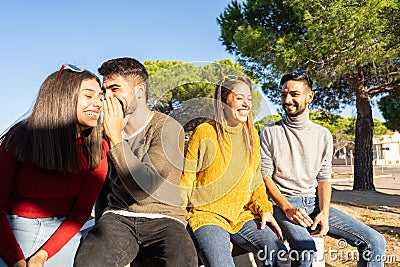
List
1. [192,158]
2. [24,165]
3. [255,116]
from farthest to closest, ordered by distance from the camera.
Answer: [255,116]
[192,158]
[24,165]

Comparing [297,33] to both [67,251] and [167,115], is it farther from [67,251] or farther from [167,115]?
[67,251]

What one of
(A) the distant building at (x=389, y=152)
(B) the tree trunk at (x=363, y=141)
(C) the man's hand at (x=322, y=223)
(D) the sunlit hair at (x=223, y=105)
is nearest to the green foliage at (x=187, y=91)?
(D) the sunlit hair at (x=223, y=105)

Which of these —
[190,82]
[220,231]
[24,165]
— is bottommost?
[220,231]

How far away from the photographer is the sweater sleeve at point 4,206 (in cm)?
206

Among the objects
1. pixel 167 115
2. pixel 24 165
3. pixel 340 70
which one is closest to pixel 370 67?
pixel 340 70

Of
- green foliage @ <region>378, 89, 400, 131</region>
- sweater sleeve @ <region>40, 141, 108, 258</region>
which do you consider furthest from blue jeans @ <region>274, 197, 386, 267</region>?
green foliage @ <region>378, 89, 400, 131</region>

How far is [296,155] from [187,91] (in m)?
1.19

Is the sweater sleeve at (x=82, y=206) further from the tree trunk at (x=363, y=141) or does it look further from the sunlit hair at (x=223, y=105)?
the tree trunk at (x=363, y=141)

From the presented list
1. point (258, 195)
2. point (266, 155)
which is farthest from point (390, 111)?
point (258, 195)

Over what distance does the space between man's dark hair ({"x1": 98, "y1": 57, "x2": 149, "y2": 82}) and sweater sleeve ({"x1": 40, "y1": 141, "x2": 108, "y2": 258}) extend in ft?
1.60

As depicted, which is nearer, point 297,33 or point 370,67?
point 297,33

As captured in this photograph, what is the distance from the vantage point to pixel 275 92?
1345 centimetres

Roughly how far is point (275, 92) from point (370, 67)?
301cm

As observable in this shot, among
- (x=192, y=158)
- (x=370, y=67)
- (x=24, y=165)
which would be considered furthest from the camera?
(x=370, y=67)
